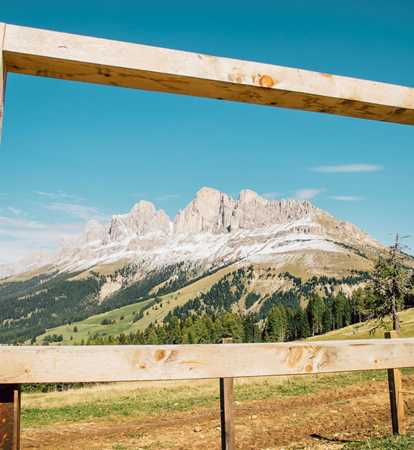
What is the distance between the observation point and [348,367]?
2646 millimetres

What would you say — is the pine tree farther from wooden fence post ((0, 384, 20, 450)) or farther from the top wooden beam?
wooden fence post ((0, 384, 20, 450))

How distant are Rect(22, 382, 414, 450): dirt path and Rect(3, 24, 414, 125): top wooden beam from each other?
24.4 feet

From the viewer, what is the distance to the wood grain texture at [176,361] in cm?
209

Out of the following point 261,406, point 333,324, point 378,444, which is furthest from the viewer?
point 333,324

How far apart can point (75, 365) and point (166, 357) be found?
49 cm

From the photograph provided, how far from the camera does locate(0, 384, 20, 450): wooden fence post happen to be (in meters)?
2.07

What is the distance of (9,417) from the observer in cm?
210

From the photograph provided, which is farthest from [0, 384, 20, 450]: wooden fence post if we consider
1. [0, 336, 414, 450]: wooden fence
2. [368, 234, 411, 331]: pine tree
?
[368, 234, 411, 331]: pine tree

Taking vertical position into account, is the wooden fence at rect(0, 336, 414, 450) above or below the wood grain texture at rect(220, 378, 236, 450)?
above

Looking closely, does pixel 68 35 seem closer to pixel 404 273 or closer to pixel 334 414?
pixel 334 414

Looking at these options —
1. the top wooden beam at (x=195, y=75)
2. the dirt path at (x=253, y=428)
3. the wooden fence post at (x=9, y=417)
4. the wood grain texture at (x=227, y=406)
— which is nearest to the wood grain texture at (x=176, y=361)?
the wooden fence post at (x=9, y=417)

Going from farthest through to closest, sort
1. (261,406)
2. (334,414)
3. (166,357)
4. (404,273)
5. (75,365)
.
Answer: (404,273) → (261,406) → (334,414) → (166,357) → (75,365)

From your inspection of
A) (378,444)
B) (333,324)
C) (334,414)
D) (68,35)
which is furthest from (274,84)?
(333,324)

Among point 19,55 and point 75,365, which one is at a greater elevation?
point 19,55
